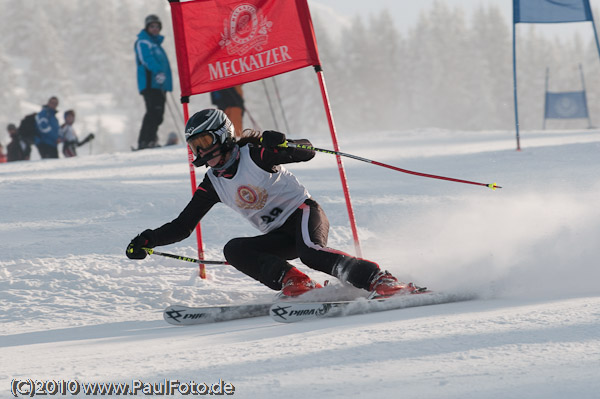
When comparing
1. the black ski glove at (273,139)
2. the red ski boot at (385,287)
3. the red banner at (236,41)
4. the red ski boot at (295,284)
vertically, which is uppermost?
the red banner at (236,41)

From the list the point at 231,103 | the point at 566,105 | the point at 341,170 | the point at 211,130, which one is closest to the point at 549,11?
the point at 231,103

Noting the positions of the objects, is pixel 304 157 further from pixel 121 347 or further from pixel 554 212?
pixel 554 212

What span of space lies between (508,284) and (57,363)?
2488 mm

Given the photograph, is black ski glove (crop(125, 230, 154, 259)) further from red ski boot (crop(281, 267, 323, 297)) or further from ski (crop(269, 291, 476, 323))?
ski (crop(269, 291, 476, 323))

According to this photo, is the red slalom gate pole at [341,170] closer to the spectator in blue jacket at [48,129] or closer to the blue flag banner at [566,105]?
the spectator in blue jacket at [48,129]

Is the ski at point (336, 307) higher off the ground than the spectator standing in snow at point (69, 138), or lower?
lower

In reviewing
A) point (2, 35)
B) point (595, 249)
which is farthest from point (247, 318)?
point (2, 35)

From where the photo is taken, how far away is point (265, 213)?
426 centimetres

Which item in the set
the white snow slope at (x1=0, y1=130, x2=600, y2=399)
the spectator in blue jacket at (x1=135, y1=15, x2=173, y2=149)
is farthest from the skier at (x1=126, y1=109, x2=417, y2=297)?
the spectator in blue jacket at (x1=135, y1=15, x2=173, y2=149)

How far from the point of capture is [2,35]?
78.9 m

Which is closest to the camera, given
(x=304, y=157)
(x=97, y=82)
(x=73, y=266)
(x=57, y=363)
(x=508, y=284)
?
(x=57, y=363)

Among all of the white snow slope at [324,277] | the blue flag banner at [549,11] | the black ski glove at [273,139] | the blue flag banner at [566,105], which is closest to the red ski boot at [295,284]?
the white snow slope at [324,277]

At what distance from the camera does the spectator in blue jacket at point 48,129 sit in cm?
1396

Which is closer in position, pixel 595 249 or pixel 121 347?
pixel 121 347
